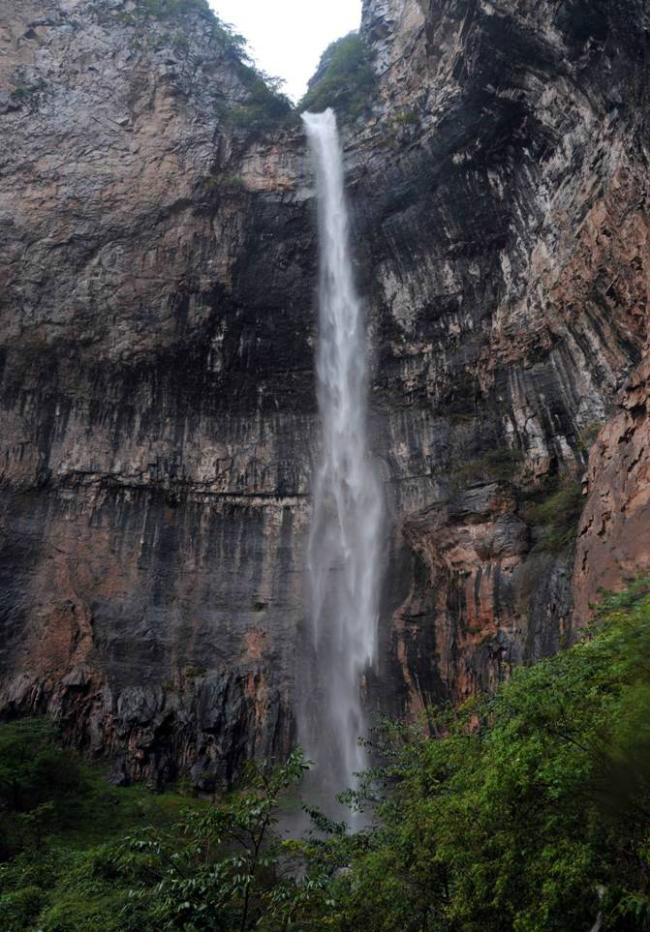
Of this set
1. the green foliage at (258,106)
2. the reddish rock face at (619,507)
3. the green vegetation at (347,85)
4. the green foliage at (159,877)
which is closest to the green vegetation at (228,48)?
the green foliage at (258,106)

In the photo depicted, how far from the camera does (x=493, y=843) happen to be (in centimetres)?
638

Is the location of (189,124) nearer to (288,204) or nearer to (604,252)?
(288,204)

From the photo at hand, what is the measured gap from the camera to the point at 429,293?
23328 mm

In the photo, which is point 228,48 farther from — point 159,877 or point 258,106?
point 159,877

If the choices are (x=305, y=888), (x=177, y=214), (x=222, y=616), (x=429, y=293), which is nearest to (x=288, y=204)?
(x=177, y=214)

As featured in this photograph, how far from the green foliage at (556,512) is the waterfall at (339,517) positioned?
529cm

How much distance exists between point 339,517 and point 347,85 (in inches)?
672

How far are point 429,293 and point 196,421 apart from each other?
9.05m

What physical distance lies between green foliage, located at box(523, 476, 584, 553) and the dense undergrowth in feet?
29.9

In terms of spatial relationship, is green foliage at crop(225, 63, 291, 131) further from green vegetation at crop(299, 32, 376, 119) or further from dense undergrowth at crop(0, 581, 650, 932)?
dense undergrowth at crop(0, 581, 650, 932)

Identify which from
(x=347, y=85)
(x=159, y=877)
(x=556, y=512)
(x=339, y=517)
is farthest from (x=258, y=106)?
(x=159, y=877)

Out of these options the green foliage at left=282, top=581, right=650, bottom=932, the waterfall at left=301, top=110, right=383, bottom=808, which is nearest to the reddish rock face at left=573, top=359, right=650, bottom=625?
the green foliage at left=282, top=581, right=650, bottom=932

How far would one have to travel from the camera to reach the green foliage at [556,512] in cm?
1727

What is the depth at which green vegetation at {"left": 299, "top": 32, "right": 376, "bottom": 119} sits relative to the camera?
86.3 feet
